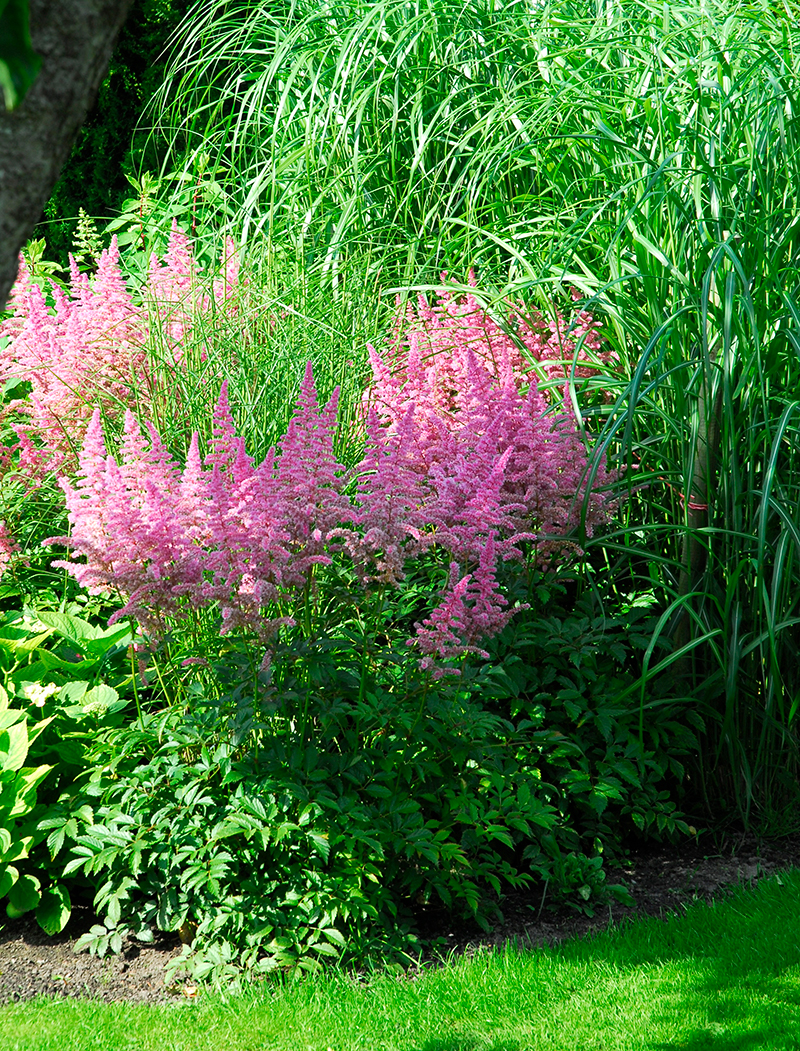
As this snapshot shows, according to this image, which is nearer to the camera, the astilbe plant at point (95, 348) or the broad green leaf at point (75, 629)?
the broad green leaf at point (75, 629)

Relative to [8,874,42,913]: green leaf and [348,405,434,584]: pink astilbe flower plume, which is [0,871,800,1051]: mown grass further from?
[348,405,434,584]: pink astilbe flower plume

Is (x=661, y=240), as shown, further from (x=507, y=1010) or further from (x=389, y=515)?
(x=507, y=1010)

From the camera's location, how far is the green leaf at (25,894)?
3.14m

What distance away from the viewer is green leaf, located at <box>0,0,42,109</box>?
30.7 inches

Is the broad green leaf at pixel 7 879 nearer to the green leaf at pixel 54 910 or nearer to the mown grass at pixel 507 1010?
the green leaf at pixel 54 910

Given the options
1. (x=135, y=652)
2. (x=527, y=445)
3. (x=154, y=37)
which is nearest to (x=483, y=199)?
(x=527, y=445)

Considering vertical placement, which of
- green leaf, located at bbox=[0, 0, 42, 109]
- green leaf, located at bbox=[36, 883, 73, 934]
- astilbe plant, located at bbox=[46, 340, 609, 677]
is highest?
green leaf, located at bbox=[0, 0, 42, 109]

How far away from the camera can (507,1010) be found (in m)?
2.73

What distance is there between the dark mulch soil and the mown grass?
0.36 ft

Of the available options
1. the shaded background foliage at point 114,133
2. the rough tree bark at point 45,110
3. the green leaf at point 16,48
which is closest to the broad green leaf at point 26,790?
the rough tree bark at point 45,110

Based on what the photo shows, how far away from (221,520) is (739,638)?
5.83 ft

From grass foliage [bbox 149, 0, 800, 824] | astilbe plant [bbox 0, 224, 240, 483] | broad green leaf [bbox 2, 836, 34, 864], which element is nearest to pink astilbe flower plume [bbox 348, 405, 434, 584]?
grass foliage [bbox 149, 0, 800, 824]

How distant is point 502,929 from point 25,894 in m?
1.40

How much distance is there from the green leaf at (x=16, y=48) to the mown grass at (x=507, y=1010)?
2383 mm
